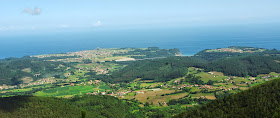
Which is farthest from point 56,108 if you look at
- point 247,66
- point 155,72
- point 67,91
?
point 247,66

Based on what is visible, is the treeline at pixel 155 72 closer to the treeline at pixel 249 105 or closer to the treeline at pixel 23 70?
the treeline at pixel 23 70

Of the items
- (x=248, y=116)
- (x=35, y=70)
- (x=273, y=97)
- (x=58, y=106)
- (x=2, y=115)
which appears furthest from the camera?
(x=35, y=70)

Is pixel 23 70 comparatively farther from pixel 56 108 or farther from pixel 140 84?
pixel 56 108

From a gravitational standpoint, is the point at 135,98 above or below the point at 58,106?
below

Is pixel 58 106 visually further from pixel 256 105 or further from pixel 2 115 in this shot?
pixel 256 105

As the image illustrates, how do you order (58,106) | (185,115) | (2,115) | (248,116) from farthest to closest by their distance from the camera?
(58,106) → (2,115) → (185,115) → (248,116)

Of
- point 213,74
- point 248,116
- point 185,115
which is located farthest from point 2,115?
point 213,74

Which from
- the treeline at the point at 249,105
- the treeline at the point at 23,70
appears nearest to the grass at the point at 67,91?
the treeline at the point at 23,70

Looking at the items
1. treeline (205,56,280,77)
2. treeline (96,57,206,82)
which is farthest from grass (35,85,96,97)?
treeline (205,56,280,77)

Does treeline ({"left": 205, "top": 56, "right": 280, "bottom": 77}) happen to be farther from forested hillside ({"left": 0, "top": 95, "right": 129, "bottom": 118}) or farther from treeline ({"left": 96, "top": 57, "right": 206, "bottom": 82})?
forested hillside ({"left": 0, "top": 95, "right": 129, "bottom": 118})
